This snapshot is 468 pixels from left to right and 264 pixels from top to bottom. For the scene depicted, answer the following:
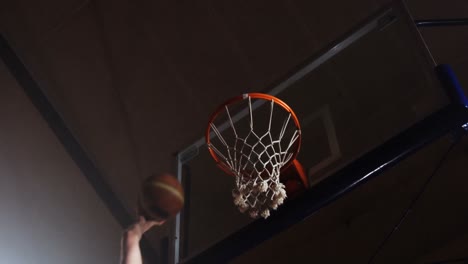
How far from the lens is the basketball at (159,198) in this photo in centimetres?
263

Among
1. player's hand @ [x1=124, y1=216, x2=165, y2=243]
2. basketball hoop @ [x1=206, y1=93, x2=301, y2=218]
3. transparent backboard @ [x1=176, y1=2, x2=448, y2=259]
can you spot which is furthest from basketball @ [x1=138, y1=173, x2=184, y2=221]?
transparent backboard @ [x1=176, y1=2, x2=448, y2=259]

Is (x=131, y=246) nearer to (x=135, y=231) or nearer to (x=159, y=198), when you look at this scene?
(x=135, y=231)

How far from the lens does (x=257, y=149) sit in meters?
3.75

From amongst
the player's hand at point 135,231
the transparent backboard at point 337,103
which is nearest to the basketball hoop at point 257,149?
the transparent backboard at point 337,103

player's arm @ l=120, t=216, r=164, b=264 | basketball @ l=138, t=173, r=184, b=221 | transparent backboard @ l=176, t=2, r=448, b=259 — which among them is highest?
player's arm @ l=120, t=216, r=164, b=264

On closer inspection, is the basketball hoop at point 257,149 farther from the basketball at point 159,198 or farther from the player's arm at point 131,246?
the player's arm at point 131,246

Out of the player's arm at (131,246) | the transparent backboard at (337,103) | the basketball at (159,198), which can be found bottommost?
the transparent backboard at (337,103)

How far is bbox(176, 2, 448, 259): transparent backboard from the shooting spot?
11.9 ft

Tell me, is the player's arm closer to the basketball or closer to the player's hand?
the player's hand

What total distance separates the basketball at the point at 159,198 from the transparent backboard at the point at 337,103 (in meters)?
0.61

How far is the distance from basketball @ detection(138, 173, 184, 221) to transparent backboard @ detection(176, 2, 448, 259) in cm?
61

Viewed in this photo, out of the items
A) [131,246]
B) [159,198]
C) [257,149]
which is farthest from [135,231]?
[257,149]

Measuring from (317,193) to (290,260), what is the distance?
6.83ft

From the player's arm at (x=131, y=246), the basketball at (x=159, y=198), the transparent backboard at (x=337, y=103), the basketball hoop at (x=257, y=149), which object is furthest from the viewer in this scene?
the transparent backboard at (x=337, y=103)
